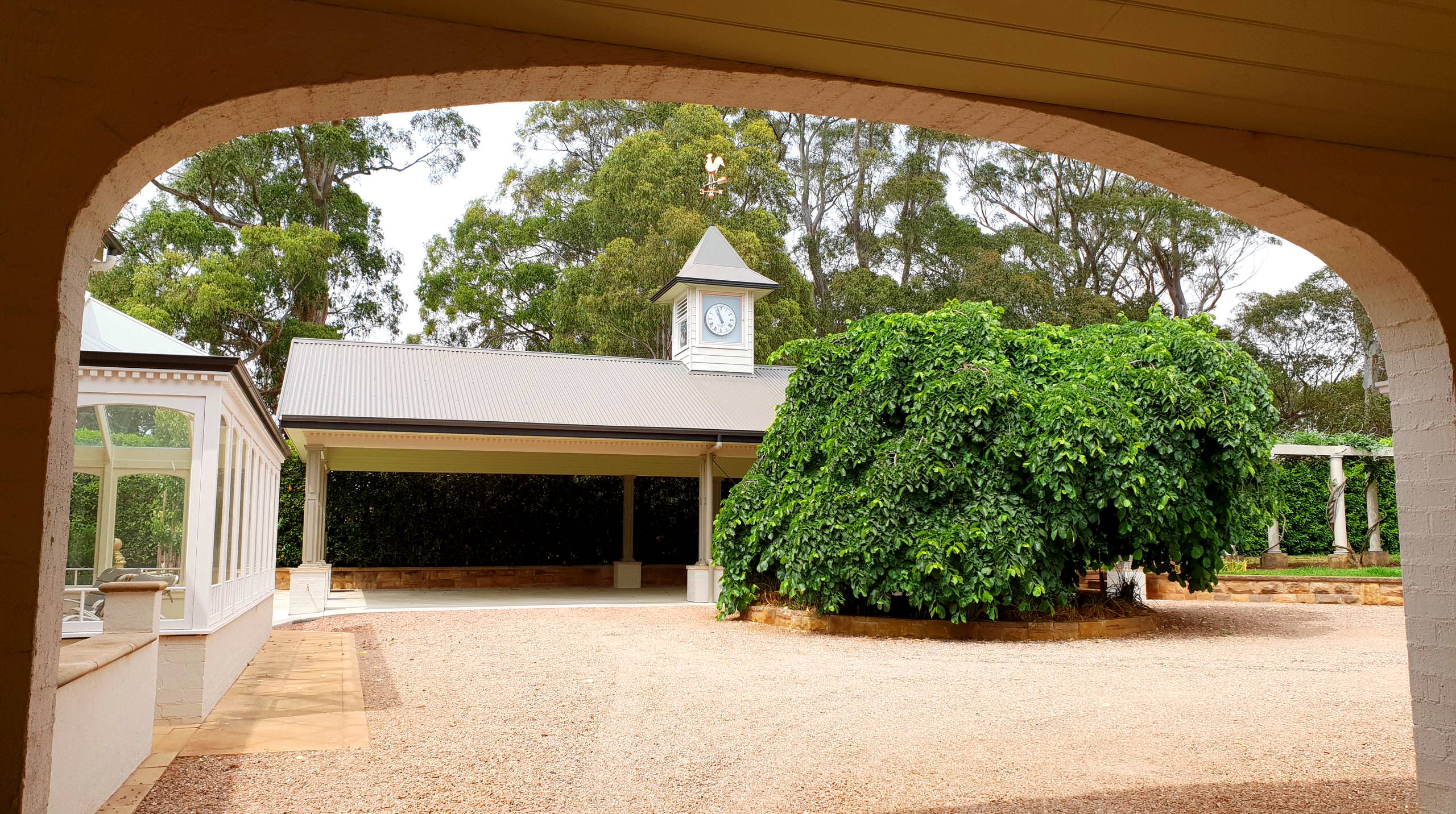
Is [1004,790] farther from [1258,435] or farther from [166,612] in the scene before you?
[1258,435]

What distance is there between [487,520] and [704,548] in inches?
212

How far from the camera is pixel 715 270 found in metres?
20.4

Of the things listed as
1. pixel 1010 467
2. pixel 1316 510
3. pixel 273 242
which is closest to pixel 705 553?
pixel 1010 467

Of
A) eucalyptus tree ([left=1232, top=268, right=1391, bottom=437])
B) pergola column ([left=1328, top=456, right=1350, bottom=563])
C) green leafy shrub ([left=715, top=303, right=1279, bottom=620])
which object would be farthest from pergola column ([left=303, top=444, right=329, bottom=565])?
eucalyptus tree ([left=1232, top=268, right=1391, bottom=437])

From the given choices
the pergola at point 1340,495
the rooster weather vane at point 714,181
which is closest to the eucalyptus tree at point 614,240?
the rooster weather vane at point 714,181

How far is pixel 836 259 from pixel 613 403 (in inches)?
816

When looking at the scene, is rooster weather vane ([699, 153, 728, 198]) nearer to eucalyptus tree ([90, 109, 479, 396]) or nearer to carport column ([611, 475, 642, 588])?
eucalyptus tree ([90, 109, 479, 396])

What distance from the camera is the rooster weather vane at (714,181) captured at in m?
27.5

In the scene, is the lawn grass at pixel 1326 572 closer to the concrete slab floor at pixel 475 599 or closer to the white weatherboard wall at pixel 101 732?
the concrete slab floor at pixel 475 599

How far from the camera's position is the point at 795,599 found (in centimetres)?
1216

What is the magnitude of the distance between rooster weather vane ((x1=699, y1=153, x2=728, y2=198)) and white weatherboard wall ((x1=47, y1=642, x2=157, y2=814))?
22751 mm

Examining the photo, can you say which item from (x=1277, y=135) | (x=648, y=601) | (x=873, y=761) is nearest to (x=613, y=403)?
(x=648, y=601)

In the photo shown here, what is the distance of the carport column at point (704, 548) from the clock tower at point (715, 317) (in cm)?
329

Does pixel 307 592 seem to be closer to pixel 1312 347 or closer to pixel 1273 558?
pixel 1273 558
